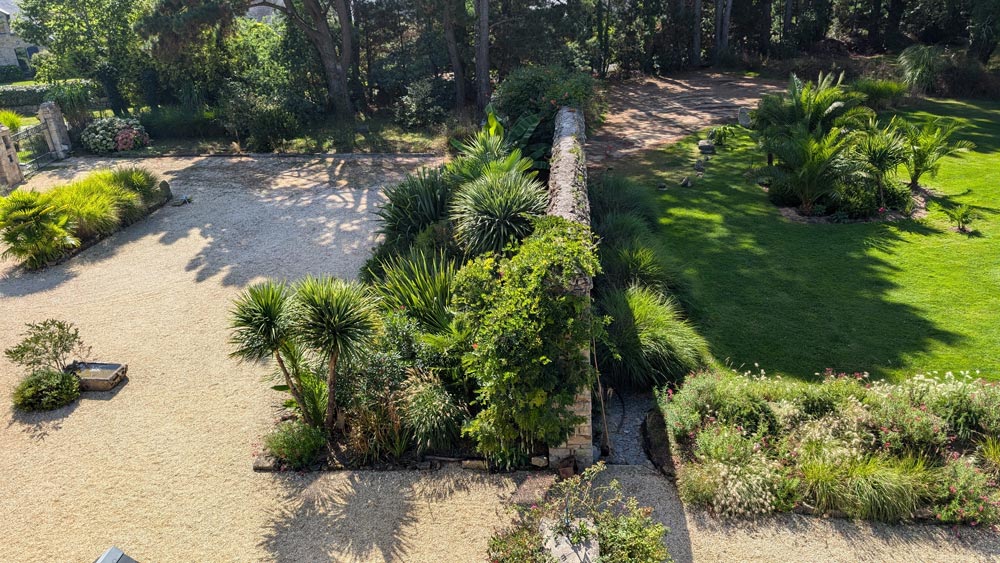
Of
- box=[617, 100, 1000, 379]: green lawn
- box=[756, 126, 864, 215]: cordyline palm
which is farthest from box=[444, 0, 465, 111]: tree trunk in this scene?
box=[756, 126, 864, 215]: cordyline palm

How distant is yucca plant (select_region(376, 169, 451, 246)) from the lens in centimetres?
994

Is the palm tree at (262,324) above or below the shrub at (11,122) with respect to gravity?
below

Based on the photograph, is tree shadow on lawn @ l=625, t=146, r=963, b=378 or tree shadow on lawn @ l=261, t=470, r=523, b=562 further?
tree shadow on lawn @ l=625, t=146, r=963, b=378

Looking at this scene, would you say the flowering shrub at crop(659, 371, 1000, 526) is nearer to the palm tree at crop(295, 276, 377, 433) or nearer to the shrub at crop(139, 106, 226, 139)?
the palm tree at crop(295, 276, 377, 433)

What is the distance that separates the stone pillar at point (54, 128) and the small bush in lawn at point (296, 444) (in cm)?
1537

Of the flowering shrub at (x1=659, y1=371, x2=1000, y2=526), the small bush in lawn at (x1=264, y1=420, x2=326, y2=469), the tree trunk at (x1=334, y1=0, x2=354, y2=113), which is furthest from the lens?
the tree trunk at (x1=334, y1=0, x2=354, y2=113)

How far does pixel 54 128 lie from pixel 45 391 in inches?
516

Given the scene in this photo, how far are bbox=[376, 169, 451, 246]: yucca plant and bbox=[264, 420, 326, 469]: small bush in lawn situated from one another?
3.96m

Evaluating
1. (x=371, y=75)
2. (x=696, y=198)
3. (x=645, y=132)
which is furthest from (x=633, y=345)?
(x=371, y=75)

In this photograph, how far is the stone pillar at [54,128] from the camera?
17156 mm

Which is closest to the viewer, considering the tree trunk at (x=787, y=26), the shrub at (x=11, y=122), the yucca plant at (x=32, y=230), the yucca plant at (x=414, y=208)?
the yucca plant at (x=414, y=208)

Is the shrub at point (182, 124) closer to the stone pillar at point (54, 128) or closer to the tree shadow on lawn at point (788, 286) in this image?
the stone pillar at point (54, 128)

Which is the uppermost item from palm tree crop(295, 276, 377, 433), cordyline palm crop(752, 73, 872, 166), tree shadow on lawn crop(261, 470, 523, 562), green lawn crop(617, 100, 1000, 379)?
cordyline palm crop(752, 73, 872, 166)

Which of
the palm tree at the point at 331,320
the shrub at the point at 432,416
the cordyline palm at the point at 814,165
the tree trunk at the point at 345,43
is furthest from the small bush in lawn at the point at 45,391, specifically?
the tree trunk at the point at 345,43
